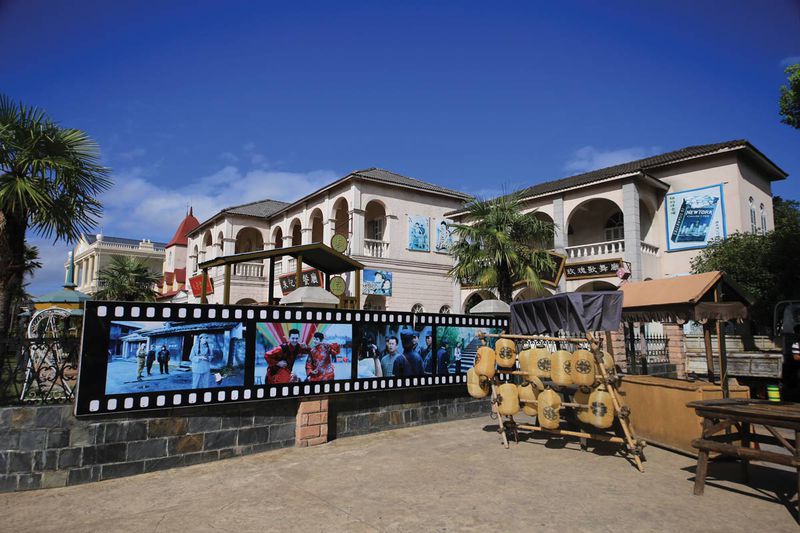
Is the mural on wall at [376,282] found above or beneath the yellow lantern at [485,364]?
above

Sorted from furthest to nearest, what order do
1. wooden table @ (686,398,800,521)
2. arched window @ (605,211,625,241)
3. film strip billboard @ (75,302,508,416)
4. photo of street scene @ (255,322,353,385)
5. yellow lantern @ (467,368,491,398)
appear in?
arched window @ (605,211,625,241) → yellow lantern @ (467,368,491,398) → photo of street scene @ (255,322,353,385) → film strip billboard @ (75,302,508,416) → wooden table @ (686,398,800,521)

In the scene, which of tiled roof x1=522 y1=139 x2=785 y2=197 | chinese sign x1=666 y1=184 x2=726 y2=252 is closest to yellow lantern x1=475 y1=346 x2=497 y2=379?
tiled roof x1=522 y1=139 x2=785 y2=197

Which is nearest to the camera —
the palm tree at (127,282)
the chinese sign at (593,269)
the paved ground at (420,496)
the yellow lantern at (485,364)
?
the paved ground at (420,496)

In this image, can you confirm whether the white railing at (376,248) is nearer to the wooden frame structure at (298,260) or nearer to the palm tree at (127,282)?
the wooden frame structure at (298,260)

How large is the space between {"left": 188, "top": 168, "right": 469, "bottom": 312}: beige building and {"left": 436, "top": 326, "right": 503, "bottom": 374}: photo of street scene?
13.2m

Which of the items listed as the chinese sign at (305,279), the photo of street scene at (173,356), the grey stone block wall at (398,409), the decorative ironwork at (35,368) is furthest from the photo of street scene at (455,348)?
the chinese sign at (305,279)

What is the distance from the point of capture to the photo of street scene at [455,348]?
9695mm


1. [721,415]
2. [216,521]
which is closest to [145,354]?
[216,521]

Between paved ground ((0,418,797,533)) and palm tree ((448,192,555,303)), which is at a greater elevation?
palm tree ((448,192,555,303))

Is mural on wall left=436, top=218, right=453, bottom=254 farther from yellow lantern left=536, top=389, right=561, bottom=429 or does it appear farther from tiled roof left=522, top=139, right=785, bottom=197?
yellow lantern left=536, top=389, right=561, bottom=429

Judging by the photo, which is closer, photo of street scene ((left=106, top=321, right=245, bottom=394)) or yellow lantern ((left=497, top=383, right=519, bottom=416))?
photo of street scene ((left=106, top=321, right=245, bottom=394))

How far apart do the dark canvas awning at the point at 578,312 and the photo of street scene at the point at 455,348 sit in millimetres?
1364

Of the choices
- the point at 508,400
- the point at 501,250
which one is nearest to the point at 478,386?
the point at 508,400

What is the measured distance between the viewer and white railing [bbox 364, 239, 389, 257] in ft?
80.5
